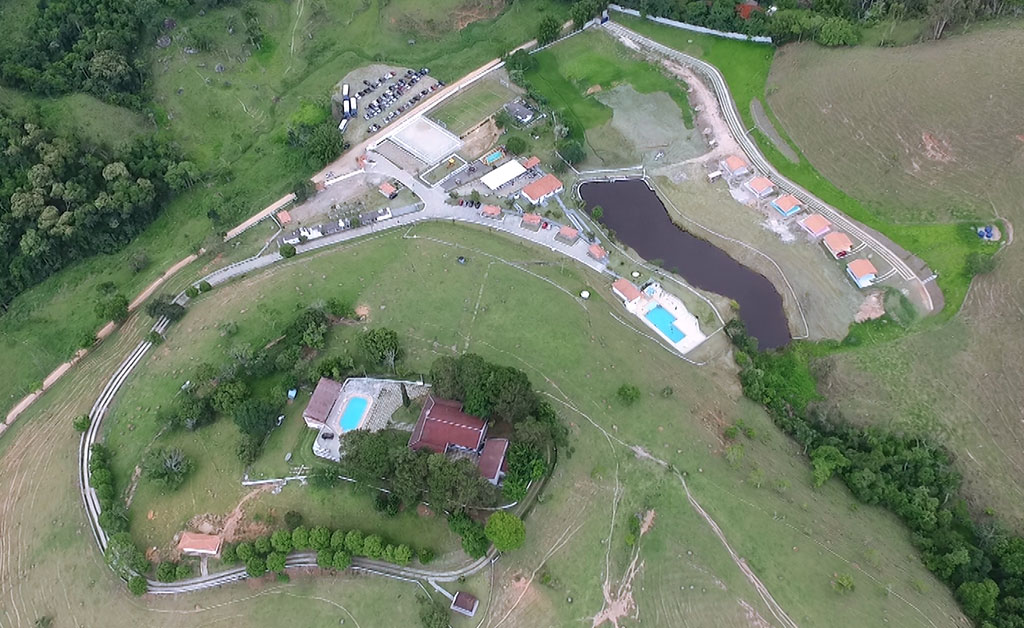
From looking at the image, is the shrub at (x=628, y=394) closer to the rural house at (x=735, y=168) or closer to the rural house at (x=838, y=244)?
the rural house at (x=838, y=244)

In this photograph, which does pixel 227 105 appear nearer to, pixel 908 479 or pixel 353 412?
pixel 353 412

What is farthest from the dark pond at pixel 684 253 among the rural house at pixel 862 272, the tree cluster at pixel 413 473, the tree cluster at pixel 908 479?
the tree cluster at pixel 413 473

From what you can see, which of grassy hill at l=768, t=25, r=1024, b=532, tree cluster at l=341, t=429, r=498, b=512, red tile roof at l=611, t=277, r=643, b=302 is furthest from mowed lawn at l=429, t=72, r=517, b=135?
tree cluster at l=341, t=429, r=498, b=512

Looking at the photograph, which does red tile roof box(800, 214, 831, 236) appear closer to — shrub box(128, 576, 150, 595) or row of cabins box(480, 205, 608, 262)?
row of cabins box(480, 205, 608, 262)

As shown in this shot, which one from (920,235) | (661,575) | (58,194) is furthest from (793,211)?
(58,194)

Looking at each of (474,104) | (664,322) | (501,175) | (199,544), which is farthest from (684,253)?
(199,544)
